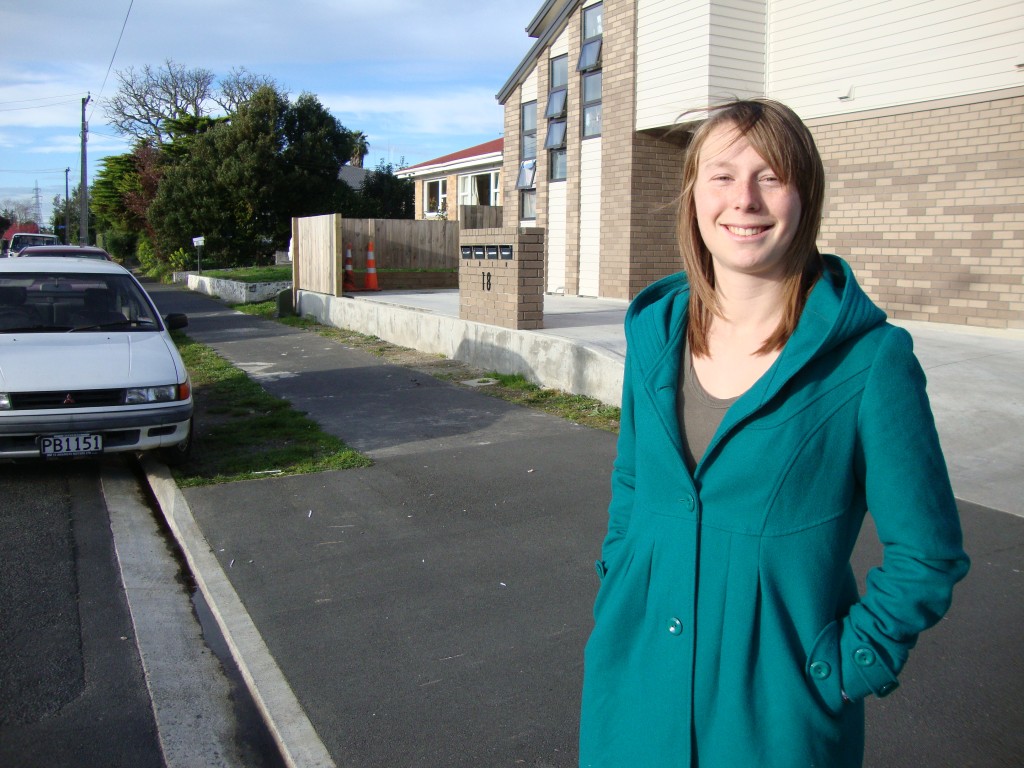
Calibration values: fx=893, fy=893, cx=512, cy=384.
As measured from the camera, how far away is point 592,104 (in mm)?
16297

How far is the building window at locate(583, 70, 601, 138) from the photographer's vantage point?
1612 centimetres

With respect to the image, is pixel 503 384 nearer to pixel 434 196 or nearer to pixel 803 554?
pixel 803 554

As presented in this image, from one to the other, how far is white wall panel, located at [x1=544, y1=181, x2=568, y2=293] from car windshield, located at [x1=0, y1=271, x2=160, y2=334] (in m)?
10.2

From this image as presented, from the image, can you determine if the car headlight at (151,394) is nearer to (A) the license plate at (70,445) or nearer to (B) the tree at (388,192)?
(A) the license plate at (70,445)

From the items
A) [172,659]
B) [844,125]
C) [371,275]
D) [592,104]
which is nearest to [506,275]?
[844,125]

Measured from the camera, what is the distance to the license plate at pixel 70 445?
21.0 feet

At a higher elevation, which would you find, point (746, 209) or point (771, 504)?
point (746, 209)

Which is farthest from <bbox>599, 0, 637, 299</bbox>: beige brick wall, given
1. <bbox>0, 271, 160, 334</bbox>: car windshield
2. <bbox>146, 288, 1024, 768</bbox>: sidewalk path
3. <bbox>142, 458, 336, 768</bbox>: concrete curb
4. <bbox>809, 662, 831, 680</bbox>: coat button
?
<bbox>809, 662, 831, 680</bbox>: coat button

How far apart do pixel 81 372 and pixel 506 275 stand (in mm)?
5409

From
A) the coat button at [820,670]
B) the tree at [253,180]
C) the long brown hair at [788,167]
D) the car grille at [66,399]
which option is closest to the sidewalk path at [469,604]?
the car grille at [66,399]

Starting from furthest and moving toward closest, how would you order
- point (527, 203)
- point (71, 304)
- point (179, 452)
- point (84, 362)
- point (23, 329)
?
point (527, 203) < point (71, 304) < point (23, 329) < point (179, 452) < point (84, 362)

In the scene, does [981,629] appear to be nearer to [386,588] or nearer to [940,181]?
[386,588]

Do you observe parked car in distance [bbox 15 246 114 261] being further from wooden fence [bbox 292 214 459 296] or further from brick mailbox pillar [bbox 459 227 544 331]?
brick mailbox pillar [bbox 459 227 544 331]

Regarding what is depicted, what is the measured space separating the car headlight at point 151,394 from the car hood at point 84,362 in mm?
44
